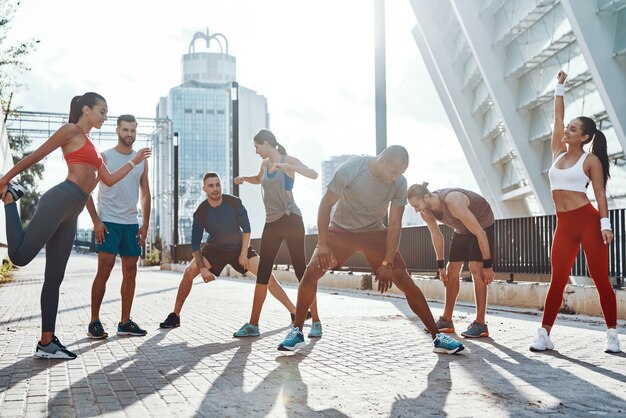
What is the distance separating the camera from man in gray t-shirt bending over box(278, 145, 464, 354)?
5707 millimetres

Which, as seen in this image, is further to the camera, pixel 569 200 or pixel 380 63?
pixel 380 63

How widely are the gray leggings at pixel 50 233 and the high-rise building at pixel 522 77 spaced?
19.2 meters

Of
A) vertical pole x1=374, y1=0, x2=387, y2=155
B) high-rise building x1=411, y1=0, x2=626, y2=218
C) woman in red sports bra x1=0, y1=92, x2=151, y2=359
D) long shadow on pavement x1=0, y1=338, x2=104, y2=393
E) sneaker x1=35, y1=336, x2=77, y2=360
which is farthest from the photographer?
high-rise building x1=411, y1=0, x2=626, y2=218

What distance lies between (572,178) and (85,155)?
12.5ft

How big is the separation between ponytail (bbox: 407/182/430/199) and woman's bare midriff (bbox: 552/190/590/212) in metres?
1.29

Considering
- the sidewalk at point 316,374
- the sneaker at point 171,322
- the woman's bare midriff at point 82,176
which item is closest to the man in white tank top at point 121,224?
the sidewalk at point 316,374

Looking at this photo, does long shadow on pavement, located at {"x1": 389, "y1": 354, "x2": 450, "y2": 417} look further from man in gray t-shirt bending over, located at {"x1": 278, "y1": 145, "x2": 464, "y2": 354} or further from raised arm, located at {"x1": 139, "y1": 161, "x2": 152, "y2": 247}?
raised arm, located at {"x1": 139, "y1": 161, "x2": 152, "y2": 247}

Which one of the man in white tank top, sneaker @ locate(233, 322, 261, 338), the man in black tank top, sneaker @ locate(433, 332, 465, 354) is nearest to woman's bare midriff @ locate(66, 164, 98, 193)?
the man in white tank top

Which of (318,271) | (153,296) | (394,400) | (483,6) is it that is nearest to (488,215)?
(318,271)

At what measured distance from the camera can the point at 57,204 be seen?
5668 millimetres

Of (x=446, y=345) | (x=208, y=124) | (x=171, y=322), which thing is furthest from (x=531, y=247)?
(x=208, y=124)

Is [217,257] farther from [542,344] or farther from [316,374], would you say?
[542,344]

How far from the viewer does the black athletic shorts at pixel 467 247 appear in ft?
23.8

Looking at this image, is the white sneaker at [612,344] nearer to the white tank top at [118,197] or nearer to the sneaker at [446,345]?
the sneaker at [446,345]
